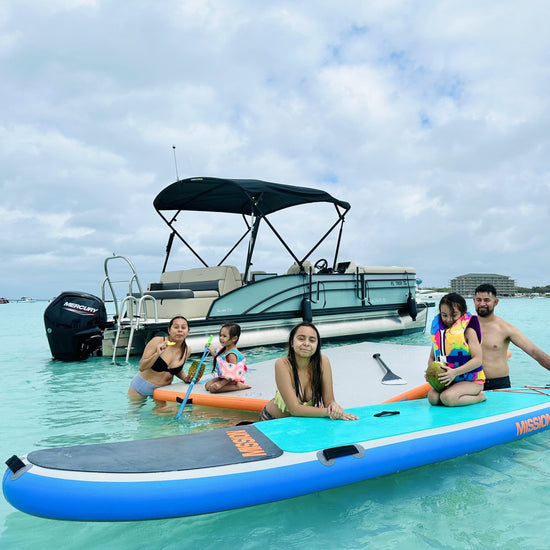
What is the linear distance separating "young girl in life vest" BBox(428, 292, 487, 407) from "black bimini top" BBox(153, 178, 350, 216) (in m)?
5.15

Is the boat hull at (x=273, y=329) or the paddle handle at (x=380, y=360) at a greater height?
the boat hull at (x=273, y=329)

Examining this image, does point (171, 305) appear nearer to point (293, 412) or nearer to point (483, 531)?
point (293, 412)

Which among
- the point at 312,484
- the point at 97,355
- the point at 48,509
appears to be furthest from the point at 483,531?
the point at 97,355

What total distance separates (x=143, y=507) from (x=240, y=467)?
0.48 metres

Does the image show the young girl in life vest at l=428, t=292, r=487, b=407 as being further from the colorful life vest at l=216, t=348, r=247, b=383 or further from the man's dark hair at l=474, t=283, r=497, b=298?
the colorful life vest at l=216, t=348, r=247, b=383

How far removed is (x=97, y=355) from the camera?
333 inches

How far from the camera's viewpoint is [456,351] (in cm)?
341

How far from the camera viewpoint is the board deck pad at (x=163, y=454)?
224 cm

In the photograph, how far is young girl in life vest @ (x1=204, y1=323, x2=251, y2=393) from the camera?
459 centimetres

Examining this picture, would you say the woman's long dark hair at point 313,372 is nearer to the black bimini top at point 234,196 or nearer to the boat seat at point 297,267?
the black bimini top at point 234,196

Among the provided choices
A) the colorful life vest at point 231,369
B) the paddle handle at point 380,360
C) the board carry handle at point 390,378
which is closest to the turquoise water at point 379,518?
the colorful life vest at point 231,369

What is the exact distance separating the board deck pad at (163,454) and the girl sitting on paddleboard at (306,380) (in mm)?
365

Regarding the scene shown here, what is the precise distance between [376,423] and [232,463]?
1089 mm

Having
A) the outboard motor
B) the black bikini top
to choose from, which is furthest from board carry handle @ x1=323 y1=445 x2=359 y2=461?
the outboard motor
